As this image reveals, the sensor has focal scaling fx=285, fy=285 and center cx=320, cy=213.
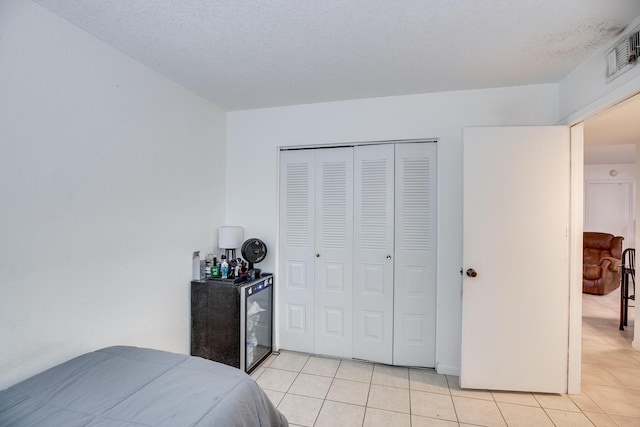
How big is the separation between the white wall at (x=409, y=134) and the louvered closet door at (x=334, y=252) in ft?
0.91

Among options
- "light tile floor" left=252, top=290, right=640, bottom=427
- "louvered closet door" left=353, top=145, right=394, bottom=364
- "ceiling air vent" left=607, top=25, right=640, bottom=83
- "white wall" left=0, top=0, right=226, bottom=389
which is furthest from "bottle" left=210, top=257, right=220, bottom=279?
"ceiling air vent" left=607, top=25, right=640, bottom=83

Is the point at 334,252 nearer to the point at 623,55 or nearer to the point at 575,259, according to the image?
the point at 575,259

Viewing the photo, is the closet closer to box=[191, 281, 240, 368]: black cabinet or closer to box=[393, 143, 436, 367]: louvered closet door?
box=[393, 143, 436, 367]: louvered closet door

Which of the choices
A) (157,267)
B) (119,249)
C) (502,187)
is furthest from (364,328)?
(119,249)

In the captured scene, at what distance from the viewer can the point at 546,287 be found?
2.20 meters

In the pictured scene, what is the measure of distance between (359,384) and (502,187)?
198cm

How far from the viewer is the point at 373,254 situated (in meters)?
2.75

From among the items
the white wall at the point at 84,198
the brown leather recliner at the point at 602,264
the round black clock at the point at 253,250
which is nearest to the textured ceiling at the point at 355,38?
the white wall at the point at 84,198

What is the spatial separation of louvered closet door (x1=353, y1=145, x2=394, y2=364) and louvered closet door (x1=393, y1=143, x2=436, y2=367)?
0.24ft

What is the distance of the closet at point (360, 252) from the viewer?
264 centimetres

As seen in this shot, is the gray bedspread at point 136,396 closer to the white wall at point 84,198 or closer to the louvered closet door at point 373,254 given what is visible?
the white wall at point 84,198

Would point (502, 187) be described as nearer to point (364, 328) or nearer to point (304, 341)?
point (364, 328)

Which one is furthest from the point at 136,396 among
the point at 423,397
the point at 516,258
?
the point at 516,258

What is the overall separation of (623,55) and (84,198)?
10.7 feet
